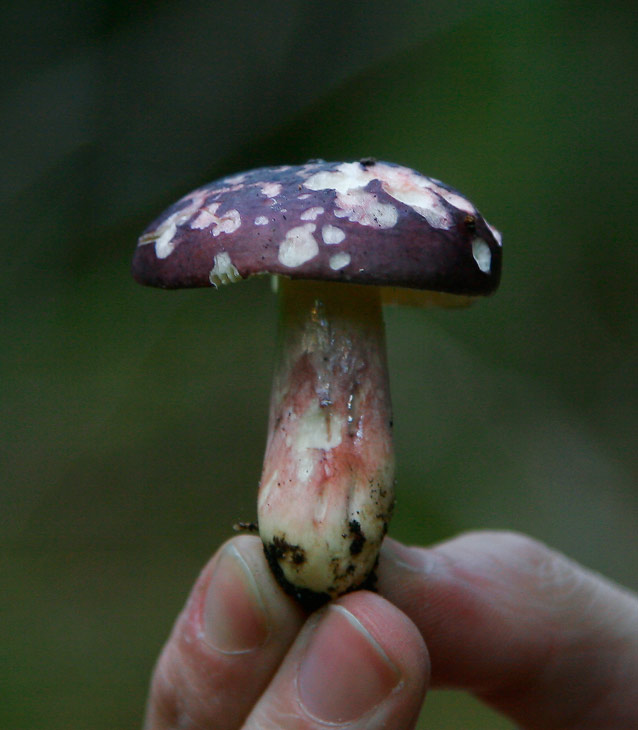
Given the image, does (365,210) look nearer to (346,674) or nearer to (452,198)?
(452,198)

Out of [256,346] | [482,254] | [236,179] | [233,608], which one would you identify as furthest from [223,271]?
[256,346]

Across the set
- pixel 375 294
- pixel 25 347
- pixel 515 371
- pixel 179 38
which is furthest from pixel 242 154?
pixel 375 294

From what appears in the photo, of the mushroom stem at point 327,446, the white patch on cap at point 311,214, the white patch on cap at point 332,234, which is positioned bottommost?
the mushroom stem at point 327,446


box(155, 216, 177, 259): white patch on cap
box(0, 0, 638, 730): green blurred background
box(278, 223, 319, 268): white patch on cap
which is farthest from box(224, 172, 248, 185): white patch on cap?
box(0, 0, 638, 730): green blurred background

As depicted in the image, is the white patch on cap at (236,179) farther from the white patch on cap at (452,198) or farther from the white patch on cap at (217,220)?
the white patch on cap at (452,198)

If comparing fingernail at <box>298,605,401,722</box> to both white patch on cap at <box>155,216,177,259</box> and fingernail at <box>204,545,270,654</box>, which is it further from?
white patch on cap at <box>155,216,177,259</box>

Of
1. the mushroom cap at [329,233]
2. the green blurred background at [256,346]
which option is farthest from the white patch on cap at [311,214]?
the green blurred background at [256,346]

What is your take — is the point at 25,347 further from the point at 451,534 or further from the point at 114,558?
the point at 451,534
